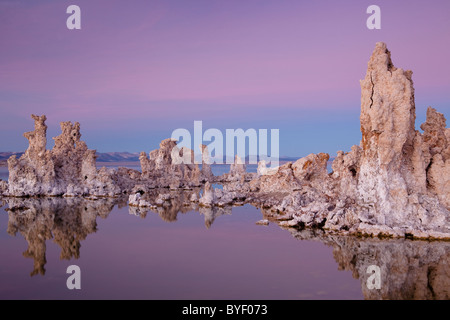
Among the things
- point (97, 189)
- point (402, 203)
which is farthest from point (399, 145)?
point (97, 189)

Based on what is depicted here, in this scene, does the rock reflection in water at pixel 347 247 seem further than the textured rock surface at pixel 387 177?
No

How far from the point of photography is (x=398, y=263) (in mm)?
14008

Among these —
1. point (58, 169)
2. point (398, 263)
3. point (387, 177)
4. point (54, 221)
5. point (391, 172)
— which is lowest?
point (398, 263)

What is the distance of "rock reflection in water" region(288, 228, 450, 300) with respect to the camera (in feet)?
37.1

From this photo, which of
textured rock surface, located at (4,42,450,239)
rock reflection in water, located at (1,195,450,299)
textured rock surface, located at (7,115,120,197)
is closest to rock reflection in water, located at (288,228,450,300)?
rock reflection in water, located at (1,195,450,299)

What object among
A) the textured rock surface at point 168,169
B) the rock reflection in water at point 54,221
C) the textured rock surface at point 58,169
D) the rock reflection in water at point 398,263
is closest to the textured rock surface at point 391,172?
the rock reflection in water at point 398,263

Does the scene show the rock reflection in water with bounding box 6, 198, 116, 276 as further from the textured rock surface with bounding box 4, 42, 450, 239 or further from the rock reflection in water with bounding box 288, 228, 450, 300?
the textured rock surface with bounding box 4, 42, 450, 239

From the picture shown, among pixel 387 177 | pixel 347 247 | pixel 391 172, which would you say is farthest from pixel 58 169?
pixel 391 172

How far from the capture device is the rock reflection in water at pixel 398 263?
11.3 metres

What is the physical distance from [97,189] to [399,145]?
1146 inches

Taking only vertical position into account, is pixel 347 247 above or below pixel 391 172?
below

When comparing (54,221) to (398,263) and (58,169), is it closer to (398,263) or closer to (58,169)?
(58,169)

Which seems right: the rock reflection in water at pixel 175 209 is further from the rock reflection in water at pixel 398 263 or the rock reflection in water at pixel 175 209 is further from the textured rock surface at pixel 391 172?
the rock reflection in water at pixel 398 263

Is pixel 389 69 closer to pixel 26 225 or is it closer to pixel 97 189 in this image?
pixel 26 225
